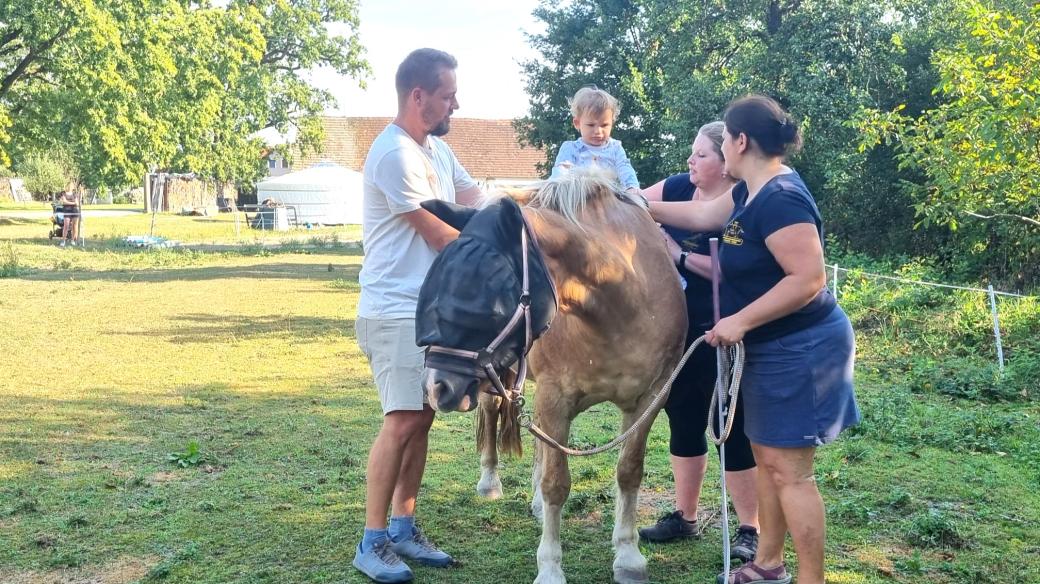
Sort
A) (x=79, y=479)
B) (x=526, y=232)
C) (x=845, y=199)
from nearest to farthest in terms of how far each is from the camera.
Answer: (x=526, y=232)
(x=79, y=479)
(x=845, y=199)

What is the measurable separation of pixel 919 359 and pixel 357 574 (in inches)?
262

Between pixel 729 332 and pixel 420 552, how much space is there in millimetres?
1738

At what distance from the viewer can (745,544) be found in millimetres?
3668

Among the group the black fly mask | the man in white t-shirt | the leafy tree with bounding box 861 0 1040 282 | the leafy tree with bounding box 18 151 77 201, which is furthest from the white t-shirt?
the leafy tree with bounding box 18 151 77 201

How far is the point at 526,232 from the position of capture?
2717 millimetres

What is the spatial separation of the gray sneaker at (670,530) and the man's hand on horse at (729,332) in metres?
1.40

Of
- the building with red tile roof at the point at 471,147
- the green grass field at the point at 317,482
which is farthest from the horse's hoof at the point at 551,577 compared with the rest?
the building with red tile roof at the point at 471,147

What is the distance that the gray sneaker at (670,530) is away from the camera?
12.7 ft

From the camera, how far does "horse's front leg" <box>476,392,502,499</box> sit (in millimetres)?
4574

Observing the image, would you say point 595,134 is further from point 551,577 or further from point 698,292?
point 551,577

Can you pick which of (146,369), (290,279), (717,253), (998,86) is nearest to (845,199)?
(998,86)

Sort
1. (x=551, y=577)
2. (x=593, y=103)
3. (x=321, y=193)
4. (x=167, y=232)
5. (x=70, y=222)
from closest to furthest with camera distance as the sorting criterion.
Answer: (x=551, y=577) → (x=593, y=103) → (x=70, y=222) → (x=167, y=232) → (x=321, y=193)

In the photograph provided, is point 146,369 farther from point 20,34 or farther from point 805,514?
point 20,34

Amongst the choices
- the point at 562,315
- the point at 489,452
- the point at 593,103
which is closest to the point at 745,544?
the point at 562,315
